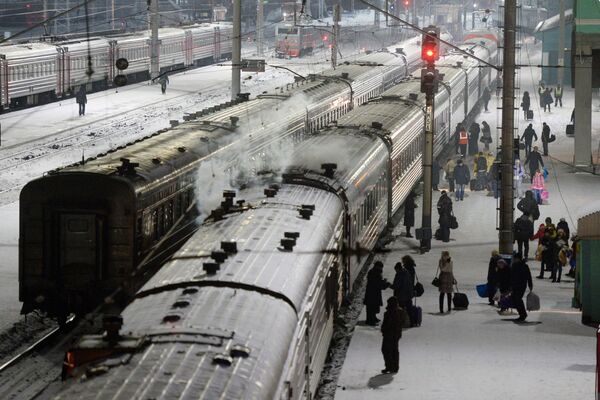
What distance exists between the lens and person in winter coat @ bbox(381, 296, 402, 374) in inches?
655

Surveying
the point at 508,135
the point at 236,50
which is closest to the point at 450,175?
the point at 236,50

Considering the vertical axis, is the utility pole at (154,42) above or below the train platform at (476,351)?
above

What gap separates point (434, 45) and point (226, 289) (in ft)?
52.1

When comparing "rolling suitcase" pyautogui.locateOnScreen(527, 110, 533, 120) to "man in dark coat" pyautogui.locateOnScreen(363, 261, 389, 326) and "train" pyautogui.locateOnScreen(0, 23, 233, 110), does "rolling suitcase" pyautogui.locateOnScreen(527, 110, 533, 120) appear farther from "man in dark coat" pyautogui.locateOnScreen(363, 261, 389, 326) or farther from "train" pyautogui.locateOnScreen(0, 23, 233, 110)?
"man in dark coat" pyautogui.locateOnScreen(363, 261, 389, 326)

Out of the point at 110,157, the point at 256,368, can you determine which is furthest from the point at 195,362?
the point at 110,157

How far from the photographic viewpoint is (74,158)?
40.4 m

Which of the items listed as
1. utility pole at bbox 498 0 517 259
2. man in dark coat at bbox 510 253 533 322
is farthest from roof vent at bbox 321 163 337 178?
utility pole at bbox 498 0 517 259

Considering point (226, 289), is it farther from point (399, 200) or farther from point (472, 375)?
point (399, 200)

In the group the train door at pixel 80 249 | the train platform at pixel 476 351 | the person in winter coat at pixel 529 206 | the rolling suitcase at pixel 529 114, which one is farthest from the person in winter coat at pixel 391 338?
the rolling suitcase at pixel 529 114

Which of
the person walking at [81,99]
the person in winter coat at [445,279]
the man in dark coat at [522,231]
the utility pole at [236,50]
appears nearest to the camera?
the person in winter coat at [445,279]

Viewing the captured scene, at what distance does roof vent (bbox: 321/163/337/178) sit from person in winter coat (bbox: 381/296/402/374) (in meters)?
3.42

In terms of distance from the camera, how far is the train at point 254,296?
9.65 meters

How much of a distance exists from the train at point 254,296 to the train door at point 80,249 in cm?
213

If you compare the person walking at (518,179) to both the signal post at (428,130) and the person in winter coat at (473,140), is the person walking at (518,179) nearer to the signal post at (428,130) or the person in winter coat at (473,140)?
the signal post at (428,130)
